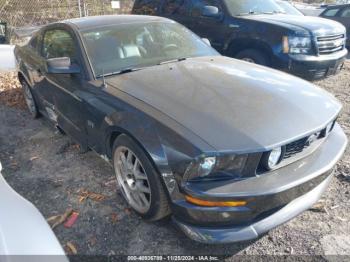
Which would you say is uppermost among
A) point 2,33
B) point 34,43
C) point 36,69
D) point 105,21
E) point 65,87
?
point 105,21

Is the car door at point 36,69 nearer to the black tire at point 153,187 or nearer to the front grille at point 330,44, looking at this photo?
the black tire at point 153,187

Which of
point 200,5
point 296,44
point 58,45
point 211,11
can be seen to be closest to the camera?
point 58,45

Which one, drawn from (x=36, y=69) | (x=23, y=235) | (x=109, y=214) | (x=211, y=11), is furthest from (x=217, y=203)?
(x=211, y=11)

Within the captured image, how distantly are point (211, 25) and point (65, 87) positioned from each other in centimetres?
359

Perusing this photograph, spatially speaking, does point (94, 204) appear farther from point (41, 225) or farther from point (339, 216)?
point (339, 216)

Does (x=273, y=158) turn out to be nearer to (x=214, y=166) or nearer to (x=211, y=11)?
(x=214, y=166)

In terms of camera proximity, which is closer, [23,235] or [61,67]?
[23,235]

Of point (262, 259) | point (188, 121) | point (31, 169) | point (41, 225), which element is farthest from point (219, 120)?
point (31, 169)

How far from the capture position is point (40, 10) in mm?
10625

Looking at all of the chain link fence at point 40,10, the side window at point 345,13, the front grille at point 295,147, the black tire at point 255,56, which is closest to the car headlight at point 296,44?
the black tire at point 255,56

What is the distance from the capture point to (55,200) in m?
3.10

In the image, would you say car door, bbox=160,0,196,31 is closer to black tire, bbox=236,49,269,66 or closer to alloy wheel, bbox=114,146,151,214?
black tire, bbox=236,49,269,66

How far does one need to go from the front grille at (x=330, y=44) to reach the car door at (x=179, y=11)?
7.78ft

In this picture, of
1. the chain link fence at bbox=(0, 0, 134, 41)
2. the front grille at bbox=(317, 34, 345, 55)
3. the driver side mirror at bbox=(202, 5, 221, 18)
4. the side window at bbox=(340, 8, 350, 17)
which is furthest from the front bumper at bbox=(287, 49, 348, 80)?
the chain link fence at bbox=(0, 0, 134, 41)
